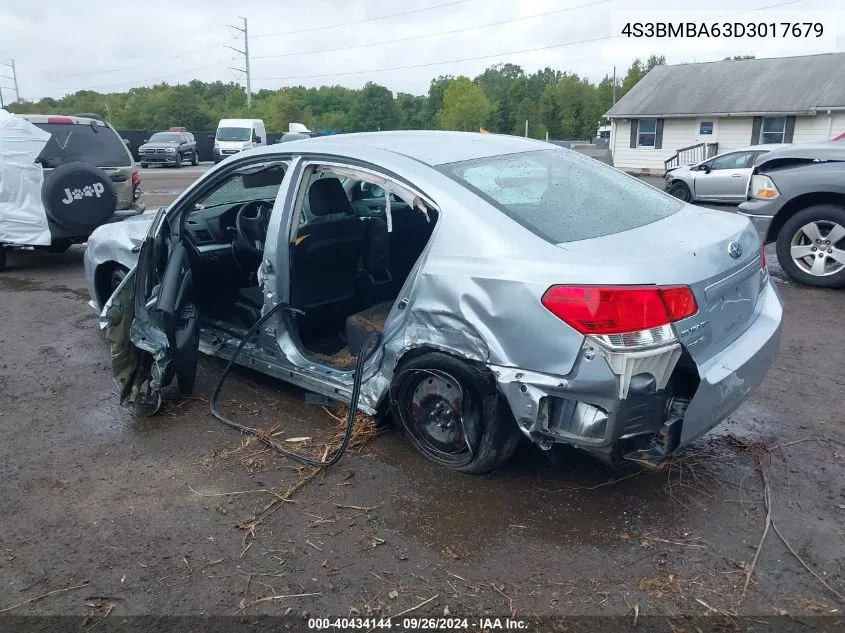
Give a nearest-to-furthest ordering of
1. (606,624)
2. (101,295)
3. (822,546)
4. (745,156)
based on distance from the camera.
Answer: (606,624) → (822,546) → (101,295) → (745,156)

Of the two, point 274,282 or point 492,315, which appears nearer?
point 492,315

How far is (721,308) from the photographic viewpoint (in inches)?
126

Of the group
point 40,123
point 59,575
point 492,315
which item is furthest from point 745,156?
point 59,575

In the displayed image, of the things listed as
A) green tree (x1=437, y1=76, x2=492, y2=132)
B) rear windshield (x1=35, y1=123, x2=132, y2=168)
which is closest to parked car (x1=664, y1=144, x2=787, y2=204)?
rear windshield (x1=35, y1=123, x2=132, y2=168)

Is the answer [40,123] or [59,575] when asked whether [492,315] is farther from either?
[40,123]

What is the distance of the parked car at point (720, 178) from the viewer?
Result: 15.7 m

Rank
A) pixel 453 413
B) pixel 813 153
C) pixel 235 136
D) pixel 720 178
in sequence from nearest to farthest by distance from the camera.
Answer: pixel 453 413
pixel 813 153
pixel 720 178
pixel 235 136

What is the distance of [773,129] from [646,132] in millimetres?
5195

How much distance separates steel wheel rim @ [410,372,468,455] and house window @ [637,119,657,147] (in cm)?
3046

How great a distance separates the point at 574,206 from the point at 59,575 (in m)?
2.79

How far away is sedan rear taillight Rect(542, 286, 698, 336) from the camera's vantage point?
9.39 ft

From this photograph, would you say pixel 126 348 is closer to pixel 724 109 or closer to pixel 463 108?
pixel 724 109

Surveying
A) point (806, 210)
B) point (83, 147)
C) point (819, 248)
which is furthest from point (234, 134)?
point (819, 248)

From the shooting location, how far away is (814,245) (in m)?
7.41
